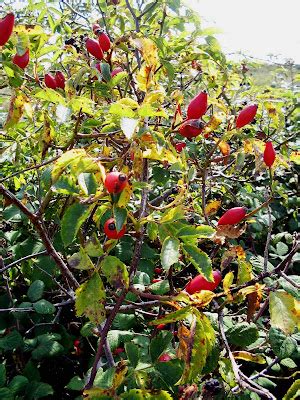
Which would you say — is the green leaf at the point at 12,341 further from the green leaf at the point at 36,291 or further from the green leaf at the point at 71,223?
the green leaf at the point at 71,223

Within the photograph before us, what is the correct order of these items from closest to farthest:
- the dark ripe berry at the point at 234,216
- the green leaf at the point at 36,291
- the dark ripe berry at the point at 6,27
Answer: the dark ripe berry at the point at 6,27 → the dark ripe berry at the point at 234,216 → the green leaf at the point at 36,291

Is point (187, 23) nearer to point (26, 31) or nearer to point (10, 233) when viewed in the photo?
point (26, 31)

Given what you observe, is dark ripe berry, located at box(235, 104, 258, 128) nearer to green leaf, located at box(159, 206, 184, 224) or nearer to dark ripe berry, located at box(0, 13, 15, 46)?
green leaf, located at box(159, 206, 184, 224)

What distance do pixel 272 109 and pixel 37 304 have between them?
1108 mm

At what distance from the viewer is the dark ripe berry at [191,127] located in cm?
131

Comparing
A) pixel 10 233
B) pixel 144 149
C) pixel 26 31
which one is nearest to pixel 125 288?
pixel 144 149

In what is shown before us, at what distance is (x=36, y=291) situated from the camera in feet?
5.62

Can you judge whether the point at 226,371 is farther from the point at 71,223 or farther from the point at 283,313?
the point at 71,223

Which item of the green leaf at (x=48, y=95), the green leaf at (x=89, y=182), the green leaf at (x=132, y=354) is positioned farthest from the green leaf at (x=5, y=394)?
the green leaf at (x=48, y=95)

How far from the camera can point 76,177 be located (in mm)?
985

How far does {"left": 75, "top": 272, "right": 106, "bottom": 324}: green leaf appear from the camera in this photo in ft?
3.36

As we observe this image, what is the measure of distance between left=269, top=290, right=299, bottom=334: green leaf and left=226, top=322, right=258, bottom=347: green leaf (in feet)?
1.06

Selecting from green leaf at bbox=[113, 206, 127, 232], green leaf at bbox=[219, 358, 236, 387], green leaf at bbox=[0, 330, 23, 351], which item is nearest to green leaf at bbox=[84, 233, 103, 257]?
green leaf at bbox=[113, 206, 127, 232]

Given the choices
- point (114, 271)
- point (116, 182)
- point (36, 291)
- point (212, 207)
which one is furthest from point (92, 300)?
point (36, 291)
